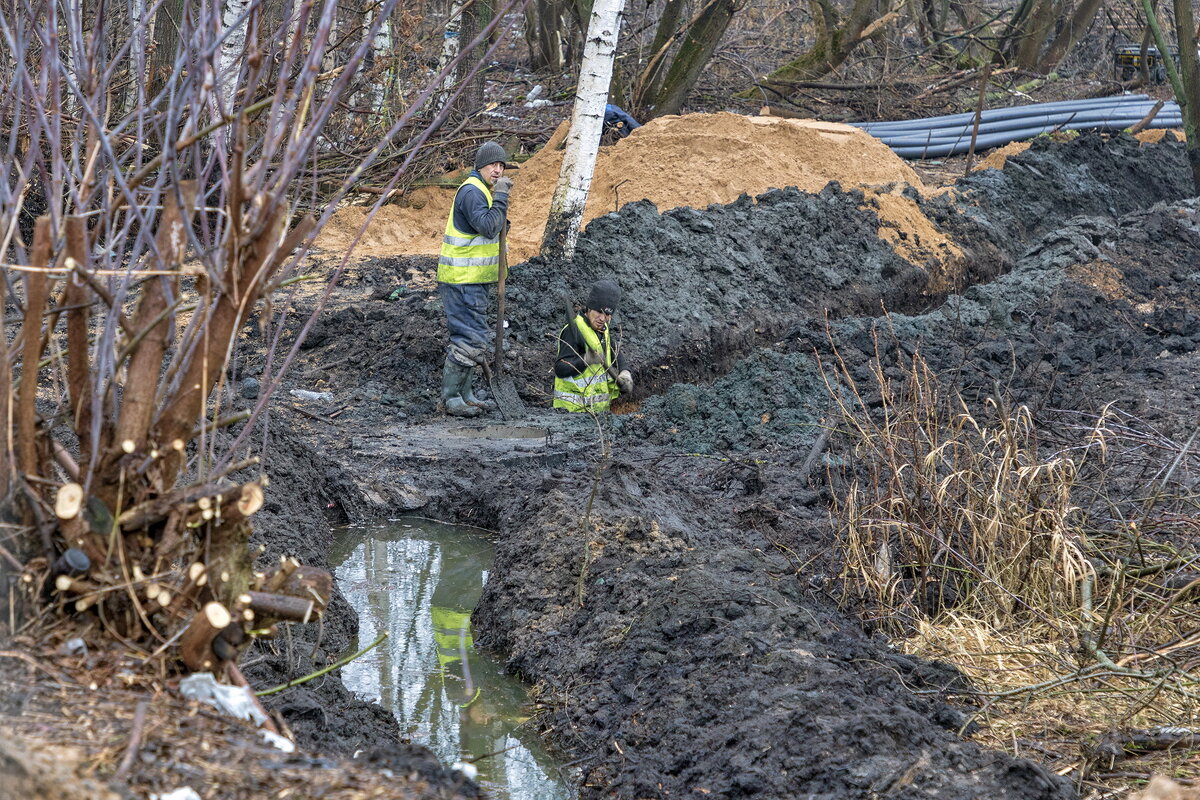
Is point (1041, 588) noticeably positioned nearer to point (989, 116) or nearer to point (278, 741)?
point (278, 741)

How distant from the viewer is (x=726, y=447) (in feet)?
25.3

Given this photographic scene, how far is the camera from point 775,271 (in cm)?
1125

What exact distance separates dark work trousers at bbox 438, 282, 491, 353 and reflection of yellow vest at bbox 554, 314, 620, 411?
2.32 feet

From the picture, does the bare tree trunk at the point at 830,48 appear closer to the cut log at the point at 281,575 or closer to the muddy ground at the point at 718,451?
the muddy ground at the point at 718,451

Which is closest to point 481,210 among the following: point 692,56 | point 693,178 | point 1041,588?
point 693,178

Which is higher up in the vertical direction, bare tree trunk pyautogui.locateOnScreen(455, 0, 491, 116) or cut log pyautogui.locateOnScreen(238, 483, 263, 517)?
bare tree trunk pyautogui.locateOnScreen(455, 0, 491, 116)

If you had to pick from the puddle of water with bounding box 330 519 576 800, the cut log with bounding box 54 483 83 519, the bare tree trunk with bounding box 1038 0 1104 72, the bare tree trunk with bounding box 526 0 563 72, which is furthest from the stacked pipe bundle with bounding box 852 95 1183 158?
the cut log with bounding box 54 483 83 519

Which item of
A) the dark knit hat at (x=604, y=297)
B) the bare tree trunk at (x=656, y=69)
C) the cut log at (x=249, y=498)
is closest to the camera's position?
the cut log at (x=249, y=498)

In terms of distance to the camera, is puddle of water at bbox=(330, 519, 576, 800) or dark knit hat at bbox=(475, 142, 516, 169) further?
dark knit hat at bbox=(475, 142, 516, 169)

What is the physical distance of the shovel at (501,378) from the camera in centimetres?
859

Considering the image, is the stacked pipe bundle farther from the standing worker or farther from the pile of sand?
the standing worker

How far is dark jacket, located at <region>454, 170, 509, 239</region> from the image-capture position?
8.01 m

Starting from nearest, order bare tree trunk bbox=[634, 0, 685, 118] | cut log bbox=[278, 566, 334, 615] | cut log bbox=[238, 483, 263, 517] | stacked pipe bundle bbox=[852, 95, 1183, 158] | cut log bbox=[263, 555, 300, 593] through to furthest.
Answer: cut log bbox=[238, 483, 263, 517], cut log bbox=[263, 555, 300, 593], cut log bbox=[278, 566, 334, 615], bare tree trunk bbox=[634, 0, 685, 118], stacked pipe bundle bbox=[852, 95, 1183, 158]

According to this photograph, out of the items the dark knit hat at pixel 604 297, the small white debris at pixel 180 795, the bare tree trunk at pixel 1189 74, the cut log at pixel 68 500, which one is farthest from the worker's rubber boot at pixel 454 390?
the bare tree trunk at pixel 1189 74
